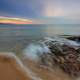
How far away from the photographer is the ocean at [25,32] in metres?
0.81

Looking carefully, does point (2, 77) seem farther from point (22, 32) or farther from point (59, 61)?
point (22, 32)

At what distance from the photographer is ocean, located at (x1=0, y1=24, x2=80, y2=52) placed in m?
0.81

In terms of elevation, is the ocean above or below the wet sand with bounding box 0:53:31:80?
above

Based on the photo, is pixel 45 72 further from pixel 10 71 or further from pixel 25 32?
pixel 25 32

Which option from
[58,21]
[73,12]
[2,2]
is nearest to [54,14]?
[58,21]

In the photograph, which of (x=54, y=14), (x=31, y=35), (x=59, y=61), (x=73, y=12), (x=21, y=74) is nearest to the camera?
(x=21, y=74)

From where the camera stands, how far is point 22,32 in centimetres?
103

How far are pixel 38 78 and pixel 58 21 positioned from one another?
0.60 metres

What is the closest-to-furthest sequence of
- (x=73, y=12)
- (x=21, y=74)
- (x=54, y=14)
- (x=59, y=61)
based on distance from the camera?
(x=21, y=74)
(x=59, y=61)
(x=54, y=14)
(x=73, y=12)

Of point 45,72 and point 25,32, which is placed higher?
point 25,32

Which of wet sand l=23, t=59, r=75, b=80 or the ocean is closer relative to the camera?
wet sand l=23, t=59, r=75, b=80

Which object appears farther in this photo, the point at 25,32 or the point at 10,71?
the point at 25,32

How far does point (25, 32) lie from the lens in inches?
41.3

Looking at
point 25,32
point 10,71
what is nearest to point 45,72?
point 10,71
